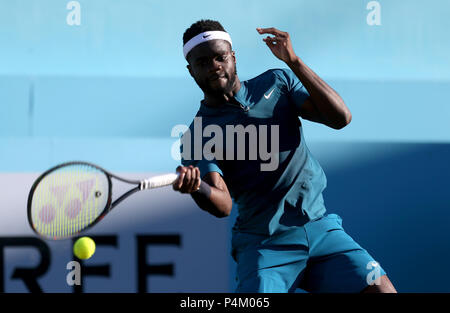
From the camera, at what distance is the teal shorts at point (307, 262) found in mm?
2816

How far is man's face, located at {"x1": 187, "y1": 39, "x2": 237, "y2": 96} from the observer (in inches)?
114

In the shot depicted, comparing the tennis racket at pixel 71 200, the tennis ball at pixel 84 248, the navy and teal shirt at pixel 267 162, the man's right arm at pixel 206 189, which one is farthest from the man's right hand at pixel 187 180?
the tennis ball at pixel 84 248

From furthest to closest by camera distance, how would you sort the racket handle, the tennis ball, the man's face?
the tennis ball → the man's face → the racket handle

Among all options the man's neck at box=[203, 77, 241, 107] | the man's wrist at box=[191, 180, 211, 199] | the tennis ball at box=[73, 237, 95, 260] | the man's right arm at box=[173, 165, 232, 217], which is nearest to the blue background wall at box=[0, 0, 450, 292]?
the tennis ball at box=[73, 237, 95, 260]

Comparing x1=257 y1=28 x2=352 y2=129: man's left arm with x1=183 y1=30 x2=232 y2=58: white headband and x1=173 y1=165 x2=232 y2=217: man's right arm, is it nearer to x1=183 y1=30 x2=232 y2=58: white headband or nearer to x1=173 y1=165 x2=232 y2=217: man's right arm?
x1=183 y1=30 x2=232 y2=58: white headband

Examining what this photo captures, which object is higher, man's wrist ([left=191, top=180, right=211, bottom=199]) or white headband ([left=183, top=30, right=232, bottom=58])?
white headband ([left=183, top=30, right=232, bottom=58])

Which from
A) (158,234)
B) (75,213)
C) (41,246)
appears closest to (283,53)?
(75,213)

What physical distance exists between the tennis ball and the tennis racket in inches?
60.4

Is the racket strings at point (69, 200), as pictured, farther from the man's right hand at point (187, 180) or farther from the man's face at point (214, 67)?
the man's face at point (214, 67)

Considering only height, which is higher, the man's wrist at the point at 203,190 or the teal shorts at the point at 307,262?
the man's wrist at the point at 203,190

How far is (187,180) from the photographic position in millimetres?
2578

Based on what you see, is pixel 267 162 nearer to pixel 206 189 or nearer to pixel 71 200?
pixel 206 189

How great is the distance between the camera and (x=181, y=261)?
4402 mm

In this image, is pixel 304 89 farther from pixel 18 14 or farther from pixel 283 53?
pixel 18 14
